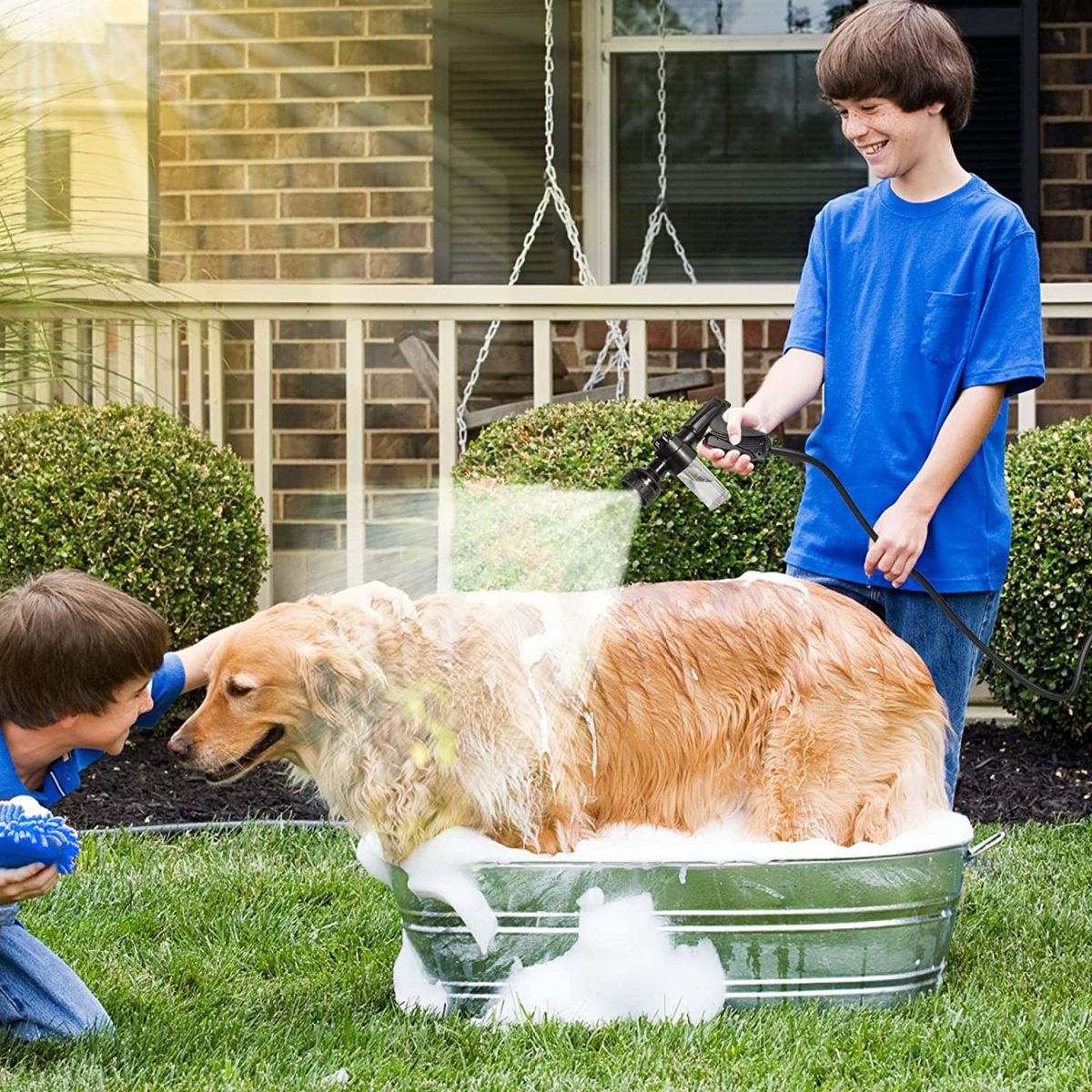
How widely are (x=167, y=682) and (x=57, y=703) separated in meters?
Answer: 0.35

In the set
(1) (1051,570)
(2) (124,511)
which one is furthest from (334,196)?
(1) (1051,570)

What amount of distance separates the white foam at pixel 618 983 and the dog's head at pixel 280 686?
1.80 feet

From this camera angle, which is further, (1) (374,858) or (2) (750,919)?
(1) (374,858)

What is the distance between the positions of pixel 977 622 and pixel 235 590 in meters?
2.63

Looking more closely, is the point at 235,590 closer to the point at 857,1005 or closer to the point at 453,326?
the point at 453,326

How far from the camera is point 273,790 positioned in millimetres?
4520

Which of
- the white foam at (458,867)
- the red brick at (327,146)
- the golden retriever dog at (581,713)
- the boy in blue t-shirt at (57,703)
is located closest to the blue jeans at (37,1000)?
the boy in blue t-shirt at (57,703)

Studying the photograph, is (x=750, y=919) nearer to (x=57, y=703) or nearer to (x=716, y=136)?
(x=57, y=703)

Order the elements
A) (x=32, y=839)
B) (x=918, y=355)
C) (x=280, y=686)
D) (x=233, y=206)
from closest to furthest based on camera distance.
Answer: (x=32, y=839), (x=280, y=686), (x=918, y=355), (x=233, y=206)

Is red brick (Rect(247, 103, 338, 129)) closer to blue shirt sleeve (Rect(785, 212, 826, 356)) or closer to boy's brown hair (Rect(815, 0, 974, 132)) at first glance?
blue shirt sleeve (Rect(785, 212, 826, 356))

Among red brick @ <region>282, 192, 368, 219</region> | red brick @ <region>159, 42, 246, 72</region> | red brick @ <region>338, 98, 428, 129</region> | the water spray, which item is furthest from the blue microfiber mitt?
red brick @ <region>159, 42, 246, 72</region>

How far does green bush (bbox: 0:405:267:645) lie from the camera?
14.9ft

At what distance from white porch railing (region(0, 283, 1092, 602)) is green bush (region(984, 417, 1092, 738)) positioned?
70 cm

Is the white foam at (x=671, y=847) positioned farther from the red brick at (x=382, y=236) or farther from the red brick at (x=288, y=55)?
the red brick at (x=288, y=55)
